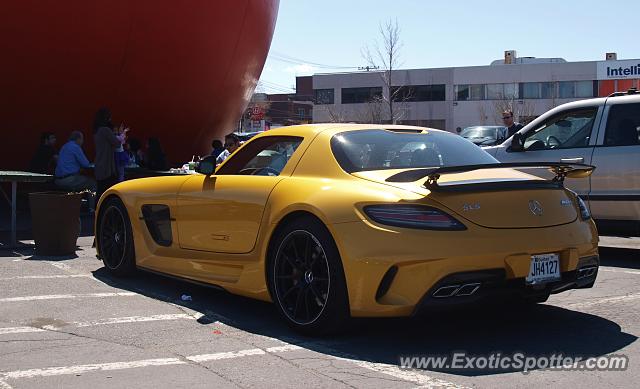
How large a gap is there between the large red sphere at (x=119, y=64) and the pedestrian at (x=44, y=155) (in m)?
0.91

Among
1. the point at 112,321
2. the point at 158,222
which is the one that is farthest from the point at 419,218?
the point at 158,222

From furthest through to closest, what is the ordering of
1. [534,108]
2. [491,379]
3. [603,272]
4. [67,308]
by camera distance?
1. [534,108]
2. [603,272]
3. [67,308]
4. [491,379]

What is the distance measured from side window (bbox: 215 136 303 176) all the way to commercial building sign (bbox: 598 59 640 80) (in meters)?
62.0

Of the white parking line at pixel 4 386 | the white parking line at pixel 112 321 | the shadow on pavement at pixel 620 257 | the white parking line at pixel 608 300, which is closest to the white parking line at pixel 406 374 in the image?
the white parking line at pixel 112 321

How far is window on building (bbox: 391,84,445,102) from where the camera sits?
75.1 meters

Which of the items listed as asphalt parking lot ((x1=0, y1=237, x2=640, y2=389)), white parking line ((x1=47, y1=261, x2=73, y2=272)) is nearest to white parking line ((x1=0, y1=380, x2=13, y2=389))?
asphalt parking lot ((x1=0, y1=237, x2=640, y2=389))

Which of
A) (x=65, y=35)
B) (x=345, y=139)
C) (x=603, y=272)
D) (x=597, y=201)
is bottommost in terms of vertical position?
(x=603, y=272)

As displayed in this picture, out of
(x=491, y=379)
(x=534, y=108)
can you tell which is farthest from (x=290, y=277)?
(x=534, y=108)

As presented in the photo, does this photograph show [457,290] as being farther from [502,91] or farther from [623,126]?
[502,91]

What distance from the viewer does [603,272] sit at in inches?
313

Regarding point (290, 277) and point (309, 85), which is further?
point (309, 85)

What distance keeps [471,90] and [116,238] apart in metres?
68.7

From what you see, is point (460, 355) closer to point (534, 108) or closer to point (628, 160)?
point (628, 160)

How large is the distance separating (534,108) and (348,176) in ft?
220
